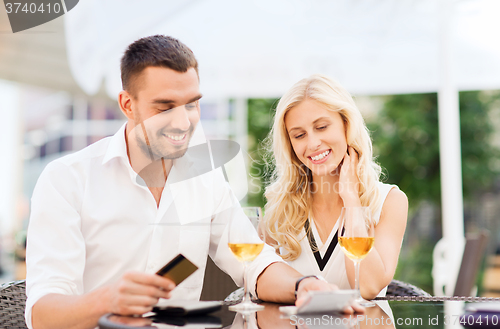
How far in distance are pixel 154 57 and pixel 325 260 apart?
1036 mm

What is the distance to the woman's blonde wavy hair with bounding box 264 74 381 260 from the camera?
2.03 metres

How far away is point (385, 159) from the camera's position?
29.1 ft

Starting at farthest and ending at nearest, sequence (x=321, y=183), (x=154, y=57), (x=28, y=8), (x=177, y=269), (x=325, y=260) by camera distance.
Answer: (x=28, y=8) → (x=321, y=183) → (x=325, y=260) → (x=154, y=57) → (x=177, y=269)

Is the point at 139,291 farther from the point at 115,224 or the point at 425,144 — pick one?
the point at 425,144

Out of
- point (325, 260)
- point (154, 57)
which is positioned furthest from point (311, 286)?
point (154, 57)

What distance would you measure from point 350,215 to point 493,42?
2.42 meters

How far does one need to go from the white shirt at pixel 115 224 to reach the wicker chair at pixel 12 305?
8.6 inches

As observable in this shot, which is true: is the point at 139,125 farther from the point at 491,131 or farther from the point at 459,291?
the point at 491,131

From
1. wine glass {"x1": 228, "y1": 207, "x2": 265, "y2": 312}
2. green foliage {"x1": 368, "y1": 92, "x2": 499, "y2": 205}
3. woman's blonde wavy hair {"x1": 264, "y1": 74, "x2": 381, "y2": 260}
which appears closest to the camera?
wine glass {"x1": 228, "y1": 207, "x2": 265, "y2": 312}

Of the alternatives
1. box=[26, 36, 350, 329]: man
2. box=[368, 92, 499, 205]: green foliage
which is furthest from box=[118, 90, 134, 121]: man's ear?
box=[368, 92, 499, 205]: green foliage

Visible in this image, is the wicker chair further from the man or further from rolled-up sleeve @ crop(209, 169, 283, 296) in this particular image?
rolled-up sleeve @ crop(209, 169, 283, 296)

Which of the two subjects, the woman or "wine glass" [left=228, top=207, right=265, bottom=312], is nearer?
"wine glass" [left=228, top=207, right=265, bottom=312]

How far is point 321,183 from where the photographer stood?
7.03 feet

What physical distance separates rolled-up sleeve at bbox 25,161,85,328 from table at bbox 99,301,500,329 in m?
0.37
